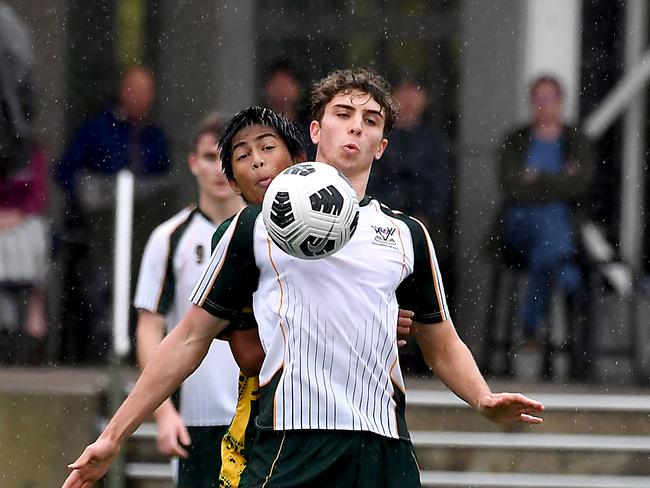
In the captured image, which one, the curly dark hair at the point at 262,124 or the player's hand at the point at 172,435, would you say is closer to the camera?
the curly dark hair at the point at 262,124

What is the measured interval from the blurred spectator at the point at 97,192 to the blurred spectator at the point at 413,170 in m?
1.84

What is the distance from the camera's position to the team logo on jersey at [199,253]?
7.40 metres

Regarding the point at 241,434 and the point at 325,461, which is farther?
the point at 241,434

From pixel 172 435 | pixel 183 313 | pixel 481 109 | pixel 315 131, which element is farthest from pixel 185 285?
pixel 481 109

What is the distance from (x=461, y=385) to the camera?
18.2 ft

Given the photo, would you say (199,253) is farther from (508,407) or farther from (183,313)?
(508,407)

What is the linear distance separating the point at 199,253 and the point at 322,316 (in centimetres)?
230

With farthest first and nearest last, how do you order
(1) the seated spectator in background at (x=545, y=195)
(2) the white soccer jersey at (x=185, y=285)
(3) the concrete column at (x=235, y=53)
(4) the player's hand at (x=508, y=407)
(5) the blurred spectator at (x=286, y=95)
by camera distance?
(3) the concrete column at (x=235, y=53)
(5) the blurred spectator at (x=286, y=95)
(1) the seated spectator in background at (x=545, y=195)
(2) the white soccer jersey at (x=185, y=285)
(4) the player's hand at (x=508, y=407)

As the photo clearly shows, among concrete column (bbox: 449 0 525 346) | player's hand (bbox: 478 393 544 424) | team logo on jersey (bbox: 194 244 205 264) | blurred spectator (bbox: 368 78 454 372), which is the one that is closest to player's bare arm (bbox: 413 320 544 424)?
player's hand (bbox: 478 393 544 424)

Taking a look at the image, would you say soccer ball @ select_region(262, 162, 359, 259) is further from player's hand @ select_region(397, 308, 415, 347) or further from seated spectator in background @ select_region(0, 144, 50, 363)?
→ seated spectator in background @ select_region(0, 144, 50, 363)

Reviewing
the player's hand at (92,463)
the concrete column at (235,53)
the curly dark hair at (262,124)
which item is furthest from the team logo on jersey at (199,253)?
the concrete column at (235,53)

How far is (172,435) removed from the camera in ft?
23.6

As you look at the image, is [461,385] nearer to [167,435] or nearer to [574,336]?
[167,435]

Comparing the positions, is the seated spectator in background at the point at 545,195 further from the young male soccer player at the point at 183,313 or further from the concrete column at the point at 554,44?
the young male soccer player at the point at 183,313
